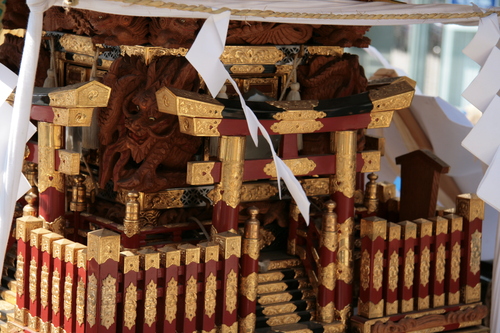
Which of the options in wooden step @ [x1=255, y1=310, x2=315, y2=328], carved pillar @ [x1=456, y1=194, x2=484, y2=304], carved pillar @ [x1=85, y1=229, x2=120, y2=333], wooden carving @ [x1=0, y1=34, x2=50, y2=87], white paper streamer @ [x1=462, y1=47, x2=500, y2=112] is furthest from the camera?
wooden carving @ [x1=0, y1=34, x2=50, y2=87]

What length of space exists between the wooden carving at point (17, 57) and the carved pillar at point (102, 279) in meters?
1.55

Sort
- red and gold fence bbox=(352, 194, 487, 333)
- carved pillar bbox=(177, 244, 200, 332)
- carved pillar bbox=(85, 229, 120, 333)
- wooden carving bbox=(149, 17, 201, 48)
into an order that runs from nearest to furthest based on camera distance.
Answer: carved pillar bbox=(85, 229, 120, 333) < carved pillar bbox=(177, 244, 200, 332) < wooden carving bbox=(149, 17, 201, 48) < red and gold fence bbox=(352, 194, 487, 333)

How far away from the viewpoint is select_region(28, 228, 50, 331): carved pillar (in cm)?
411

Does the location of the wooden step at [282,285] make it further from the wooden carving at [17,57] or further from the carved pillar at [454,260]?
the wooden carving at [17,57]

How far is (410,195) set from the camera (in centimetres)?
527

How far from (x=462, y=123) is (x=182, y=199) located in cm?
261

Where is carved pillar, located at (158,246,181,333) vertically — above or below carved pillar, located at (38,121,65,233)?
below

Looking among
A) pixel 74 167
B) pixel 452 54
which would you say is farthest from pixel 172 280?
pixel 452 54

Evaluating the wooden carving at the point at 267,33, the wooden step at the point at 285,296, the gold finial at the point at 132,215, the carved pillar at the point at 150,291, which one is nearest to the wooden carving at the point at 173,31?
the wooden carving at the point at 267,33

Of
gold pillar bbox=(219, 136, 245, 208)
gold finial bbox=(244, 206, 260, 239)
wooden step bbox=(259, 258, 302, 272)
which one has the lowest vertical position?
wooden step bbox=(259, 258, 302, 272)

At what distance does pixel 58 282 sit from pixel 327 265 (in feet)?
4.44

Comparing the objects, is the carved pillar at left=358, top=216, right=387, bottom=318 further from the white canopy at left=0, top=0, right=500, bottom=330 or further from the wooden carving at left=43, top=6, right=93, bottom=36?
the wooden carving at left=43, top=6, right=93, bottom=36

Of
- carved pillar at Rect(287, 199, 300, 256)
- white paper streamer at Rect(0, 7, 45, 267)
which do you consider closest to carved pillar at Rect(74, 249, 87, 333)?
white paper streamer at Rect(0, 7, 45, 267)

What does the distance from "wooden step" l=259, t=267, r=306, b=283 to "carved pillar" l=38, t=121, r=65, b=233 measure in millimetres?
1084
